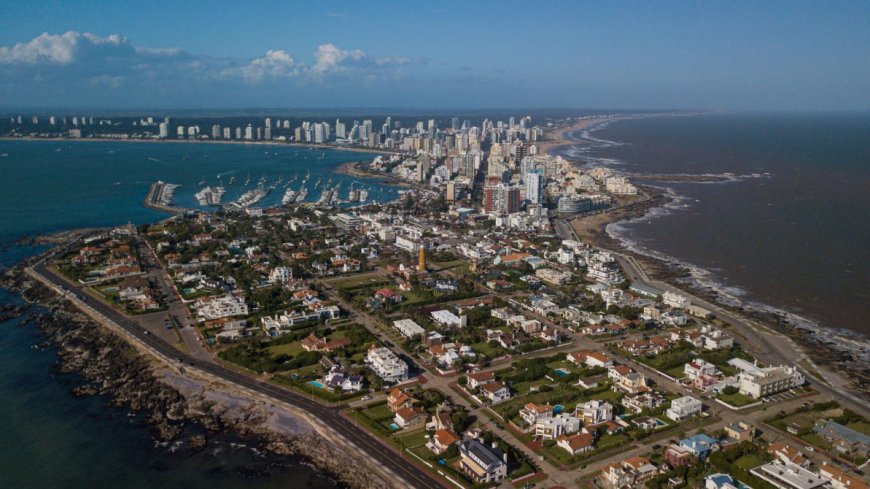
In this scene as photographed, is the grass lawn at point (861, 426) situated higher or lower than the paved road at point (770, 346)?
lower

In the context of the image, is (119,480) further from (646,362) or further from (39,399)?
(646,362)

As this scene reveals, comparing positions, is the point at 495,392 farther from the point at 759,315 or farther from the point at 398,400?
the point at 759,315

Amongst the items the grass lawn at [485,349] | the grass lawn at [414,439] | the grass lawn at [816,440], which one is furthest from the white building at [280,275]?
the grass lawn at [816,440]

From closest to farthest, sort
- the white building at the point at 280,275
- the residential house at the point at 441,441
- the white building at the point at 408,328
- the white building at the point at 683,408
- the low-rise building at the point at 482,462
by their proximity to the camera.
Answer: the low-rise building at the point at 482,462, the residential house at the point at 441,441, the white building at the point at 683,408, the white building at the point at 408,328, the white building at the point at 280,275

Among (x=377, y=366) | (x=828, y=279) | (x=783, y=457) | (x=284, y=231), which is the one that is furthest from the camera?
(x=284, y=231)

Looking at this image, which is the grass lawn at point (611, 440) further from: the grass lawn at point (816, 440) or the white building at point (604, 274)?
the white building at point (604, 274)

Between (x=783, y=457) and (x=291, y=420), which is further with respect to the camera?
(x=291, y=420)

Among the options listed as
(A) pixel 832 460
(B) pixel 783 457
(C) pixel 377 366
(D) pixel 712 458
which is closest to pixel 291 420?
(C) pixel 377 366
